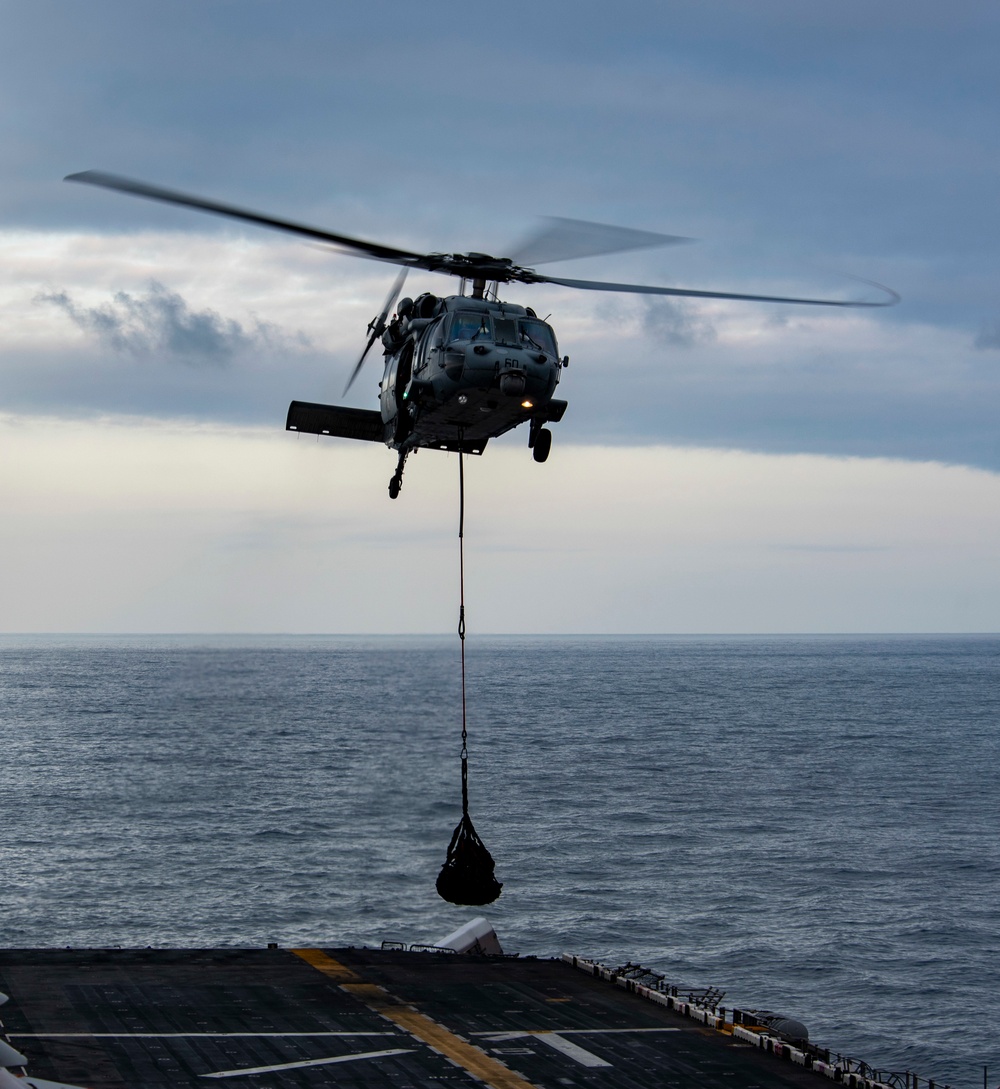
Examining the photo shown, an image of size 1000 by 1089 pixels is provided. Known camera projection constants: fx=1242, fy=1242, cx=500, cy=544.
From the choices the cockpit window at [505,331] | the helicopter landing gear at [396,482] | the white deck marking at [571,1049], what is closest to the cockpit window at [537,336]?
the cockpit window at [505,331]

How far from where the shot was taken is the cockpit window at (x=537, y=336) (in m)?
25.8

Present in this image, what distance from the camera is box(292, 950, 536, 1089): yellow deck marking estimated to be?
2966 cm

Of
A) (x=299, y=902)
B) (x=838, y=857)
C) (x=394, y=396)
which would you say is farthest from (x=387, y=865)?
(x=394, y=396)

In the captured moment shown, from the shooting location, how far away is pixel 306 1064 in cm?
3028

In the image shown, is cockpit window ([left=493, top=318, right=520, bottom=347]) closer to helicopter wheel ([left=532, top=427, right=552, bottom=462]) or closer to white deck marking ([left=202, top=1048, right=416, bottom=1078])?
helicopter wheel ([left=532, top=427, right=552, bottom=462])

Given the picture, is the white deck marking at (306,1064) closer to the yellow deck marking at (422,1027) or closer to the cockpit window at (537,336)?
the yellow deck marking at (422,1027)

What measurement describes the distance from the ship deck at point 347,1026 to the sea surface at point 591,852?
14.0 m

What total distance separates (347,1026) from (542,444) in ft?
56.9

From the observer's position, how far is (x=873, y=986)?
5138cm

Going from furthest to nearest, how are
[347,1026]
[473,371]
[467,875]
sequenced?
[347,1026] < [467,875] < [473,371]

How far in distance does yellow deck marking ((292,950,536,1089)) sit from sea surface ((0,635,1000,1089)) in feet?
54.5

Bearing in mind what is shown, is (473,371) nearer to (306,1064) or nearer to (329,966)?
(306,1064)

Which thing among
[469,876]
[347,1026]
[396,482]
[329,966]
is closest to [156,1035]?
[347,1026]

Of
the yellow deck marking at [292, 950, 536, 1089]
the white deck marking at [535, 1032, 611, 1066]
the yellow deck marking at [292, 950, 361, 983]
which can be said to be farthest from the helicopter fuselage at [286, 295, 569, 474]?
the yellow deck marking at [292, 950, 361, 983]
